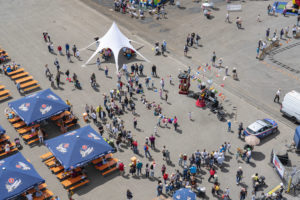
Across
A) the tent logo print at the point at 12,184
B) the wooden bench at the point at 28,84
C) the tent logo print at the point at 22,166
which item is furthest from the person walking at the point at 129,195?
the wooden bench at the point at 28,84

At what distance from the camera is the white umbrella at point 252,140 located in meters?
33.2

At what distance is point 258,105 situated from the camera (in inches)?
1594

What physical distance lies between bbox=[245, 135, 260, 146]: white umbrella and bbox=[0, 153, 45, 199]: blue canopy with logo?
1672 centimetres

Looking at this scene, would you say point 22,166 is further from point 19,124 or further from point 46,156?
point 19,124

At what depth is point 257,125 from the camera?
36125 millimetres

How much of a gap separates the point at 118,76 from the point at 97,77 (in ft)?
9.45

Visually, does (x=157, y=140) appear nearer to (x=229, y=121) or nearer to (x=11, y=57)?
(x=229, y=121)

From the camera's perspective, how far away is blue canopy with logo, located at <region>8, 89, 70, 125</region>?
35.3 m

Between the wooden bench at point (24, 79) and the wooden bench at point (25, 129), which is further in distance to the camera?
the wooden bench at point (24, 79)

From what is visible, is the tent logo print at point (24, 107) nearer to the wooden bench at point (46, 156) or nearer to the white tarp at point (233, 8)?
the wooden bench at point (46, 156)

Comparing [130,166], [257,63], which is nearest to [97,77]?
[130,166]

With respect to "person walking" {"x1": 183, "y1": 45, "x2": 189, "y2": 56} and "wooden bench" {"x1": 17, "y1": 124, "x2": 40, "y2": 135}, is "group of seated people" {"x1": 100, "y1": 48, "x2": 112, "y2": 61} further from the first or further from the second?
"wooden bench" {"x1": 17, "y1": 124, "x2": 40, "y2": 135}

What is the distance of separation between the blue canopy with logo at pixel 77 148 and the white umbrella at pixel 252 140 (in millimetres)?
11389

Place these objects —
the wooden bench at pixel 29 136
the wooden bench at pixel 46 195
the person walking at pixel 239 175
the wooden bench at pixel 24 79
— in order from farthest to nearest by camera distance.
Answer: the wooden bench at pixel 24 79 → the wooden bench at pixel 29 136 → the person walking at pixel 239 175 → the wooden bench at pixel 46 195
